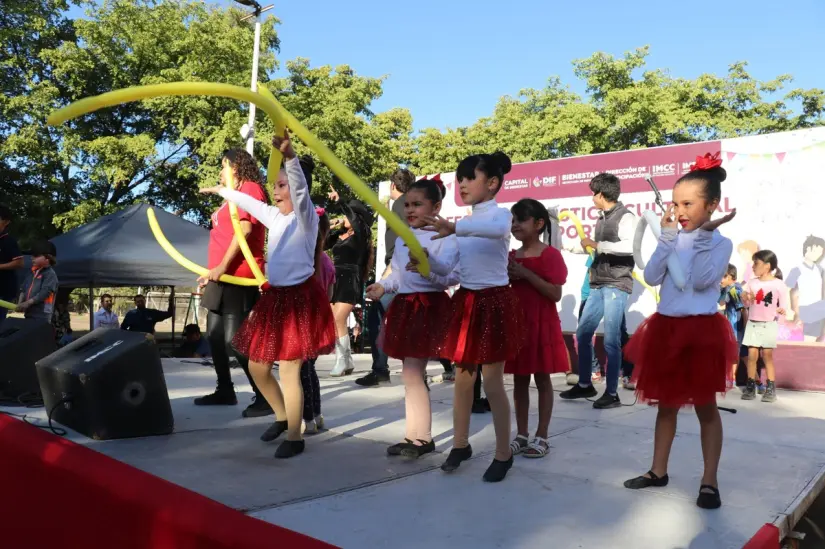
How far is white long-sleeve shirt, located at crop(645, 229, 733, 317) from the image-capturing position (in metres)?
3.27

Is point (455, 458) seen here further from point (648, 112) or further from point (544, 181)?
point (648, 112)

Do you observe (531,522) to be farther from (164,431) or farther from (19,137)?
(19,137)

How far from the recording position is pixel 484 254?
358cm

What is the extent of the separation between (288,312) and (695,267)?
218cm

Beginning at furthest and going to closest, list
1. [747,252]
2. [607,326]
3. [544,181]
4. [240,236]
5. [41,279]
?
[544,181] → [747,252] → [41,279] → [607,326] → [240,236]

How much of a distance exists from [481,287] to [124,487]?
6.59ft

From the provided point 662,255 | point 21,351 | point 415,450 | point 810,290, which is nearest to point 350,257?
point 21,351

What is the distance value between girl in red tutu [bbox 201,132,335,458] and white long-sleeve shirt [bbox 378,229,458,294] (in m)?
0.46

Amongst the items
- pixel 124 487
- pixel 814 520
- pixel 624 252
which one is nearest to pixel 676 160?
pixel 624 252

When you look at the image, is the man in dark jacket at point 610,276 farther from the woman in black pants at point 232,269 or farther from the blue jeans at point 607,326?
the woman in black pants at point 232,269

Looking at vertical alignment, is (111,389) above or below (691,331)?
below

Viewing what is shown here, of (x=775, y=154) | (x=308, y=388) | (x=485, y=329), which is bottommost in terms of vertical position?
(x=308, y=388)

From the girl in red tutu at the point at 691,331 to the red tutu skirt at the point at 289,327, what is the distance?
1768mm

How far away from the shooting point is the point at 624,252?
6020 mm
